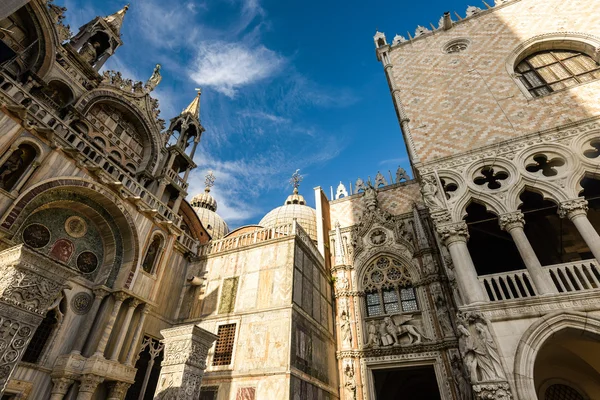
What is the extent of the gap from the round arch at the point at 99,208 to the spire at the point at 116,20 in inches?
537

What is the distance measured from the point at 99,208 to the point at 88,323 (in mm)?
4485

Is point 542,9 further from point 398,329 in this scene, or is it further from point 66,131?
point 66,131

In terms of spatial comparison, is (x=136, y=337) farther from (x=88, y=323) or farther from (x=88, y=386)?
(x=88, y=386)

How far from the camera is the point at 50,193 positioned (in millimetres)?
11445

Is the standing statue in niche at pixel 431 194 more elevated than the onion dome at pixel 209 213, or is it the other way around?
the onion dome at pixel 209 213

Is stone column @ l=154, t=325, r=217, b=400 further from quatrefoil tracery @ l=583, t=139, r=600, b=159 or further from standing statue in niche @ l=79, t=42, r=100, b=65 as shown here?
standing statue in niche @ l=79, t=42, r=100, b=65

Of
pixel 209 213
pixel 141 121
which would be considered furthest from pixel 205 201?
pixel 141 121

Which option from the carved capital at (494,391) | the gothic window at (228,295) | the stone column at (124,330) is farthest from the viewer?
the gothic window at (228,295)

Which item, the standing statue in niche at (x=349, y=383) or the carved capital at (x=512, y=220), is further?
the standing statue in niche at (x=349, y=383)

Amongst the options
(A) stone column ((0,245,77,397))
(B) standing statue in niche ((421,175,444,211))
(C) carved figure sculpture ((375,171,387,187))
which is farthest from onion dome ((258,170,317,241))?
(A) stone column ((0,245,77,397))

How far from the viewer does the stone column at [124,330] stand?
38.1 ft

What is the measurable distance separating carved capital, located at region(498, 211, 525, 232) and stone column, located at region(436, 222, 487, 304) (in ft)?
4.06

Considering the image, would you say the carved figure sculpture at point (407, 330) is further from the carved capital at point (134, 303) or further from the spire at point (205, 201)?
the spire at point (205, 201)

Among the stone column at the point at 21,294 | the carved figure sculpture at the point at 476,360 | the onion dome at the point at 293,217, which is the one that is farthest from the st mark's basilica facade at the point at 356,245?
the onion dome at the point at 293,217
